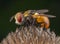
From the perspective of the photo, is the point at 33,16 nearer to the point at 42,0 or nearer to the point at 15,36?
the point at 15,36

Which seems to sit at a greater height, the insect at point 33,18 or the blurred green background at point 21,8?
the insect at point 33,18

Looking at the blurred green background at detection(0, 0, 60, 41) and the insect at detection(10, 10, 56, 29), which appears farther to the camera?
the blurred green background at detection(0, 0, 60, 41)

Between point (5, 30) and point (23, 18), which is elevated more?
point (23, 18)

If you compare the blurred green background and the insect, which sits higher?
the insect

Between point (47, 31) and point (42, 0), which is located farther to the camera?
point (42, 0)

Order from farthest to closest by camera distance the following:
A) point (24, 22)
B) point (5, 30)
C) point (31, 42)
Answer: point (5, 30) < point (24, 22) < point (31, 42)

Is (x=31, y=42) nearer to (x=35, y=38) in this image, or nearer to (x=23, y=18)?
(x=35, y=38)

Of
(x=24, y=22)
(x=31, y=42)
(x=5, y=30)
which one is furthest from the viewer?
(x=5, y=30)

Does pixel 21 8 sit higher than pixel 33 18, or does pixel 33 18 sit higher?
pixel 33 18

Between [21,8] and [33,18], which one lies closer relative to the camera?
[33,18]

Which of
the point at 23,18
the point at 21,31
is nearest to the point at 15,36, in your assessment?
the point at 21,31

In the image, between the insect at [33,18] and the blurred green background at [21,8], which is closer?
the insect at [33,18]
